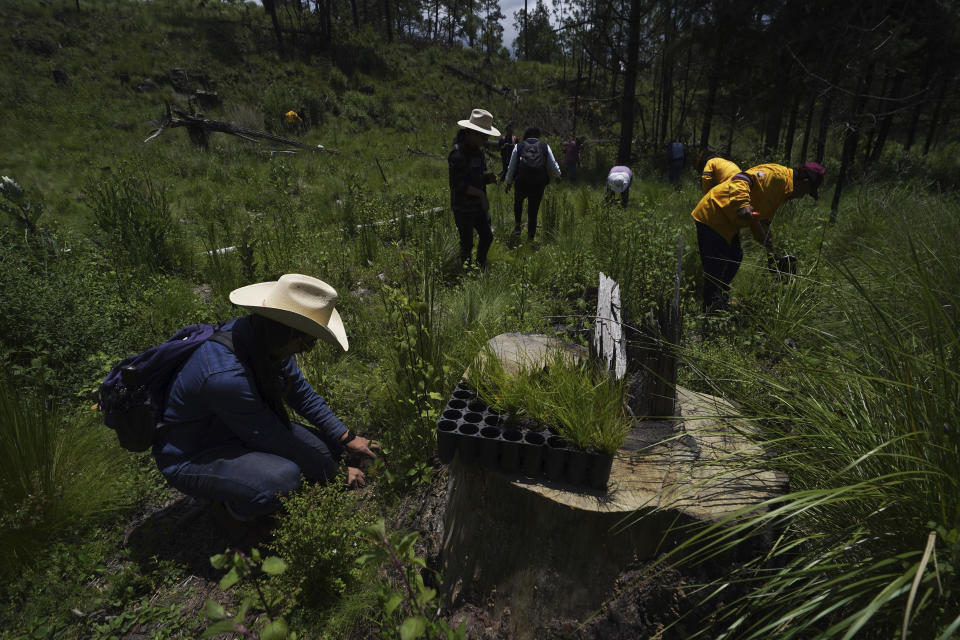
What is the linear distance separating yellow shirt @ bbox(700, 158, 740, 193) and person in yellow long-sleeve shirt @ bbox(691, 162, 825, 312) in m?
→ 0.21

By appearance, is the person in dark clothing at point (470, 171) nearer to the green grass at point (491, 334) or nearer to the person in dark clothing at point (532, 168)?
the green grass at point (491, 334)

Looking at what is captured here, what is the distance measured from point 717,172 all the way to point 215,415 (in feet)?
14.4

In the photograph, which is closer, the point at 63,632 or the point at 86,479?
the point at 63,632

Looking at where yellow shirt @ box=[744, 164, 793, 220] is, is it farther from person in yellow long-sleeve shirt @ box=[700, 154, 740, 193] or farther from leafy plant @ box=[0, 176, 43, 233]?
leafy plant @ box=[0, 176, 43, 233]

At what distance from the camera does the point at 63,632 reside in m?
1.90

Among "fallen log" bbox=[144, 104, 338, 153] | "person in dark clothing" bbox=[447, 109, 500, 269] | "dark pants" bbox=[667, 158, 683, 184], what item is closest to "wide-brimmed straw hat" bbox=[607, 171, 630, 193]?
"person in dark clothing" bbox=[447, 109, 500, 269]

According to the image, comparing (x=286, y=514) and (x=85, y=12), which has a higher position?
(x=85, y=12)

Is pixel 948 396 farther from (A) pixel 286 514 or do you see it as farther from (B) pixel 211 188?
(B) pixel 211 188

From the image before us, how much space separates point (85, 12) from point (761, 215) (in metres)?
32.9

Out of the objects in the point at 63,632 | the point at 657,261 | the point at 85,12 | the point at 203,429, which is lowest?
the point at 63,632

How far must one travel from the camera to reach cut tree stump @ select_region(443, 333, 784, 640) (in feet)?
4.95

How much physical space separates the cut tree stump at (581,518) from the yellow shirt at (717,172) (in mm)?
2975

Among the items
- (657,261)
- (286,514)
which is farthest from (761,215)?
(286,514)

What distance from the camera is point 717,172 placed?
4.15 m
